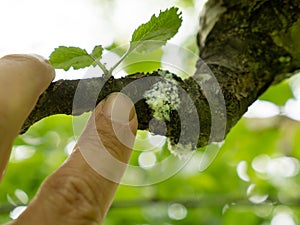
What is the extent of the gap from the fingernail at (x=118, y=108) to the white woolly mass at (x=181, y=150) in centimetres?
13

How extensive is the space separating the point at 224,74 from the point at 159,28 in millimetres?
186

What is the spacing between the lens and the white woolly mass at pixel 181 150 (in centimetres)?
109

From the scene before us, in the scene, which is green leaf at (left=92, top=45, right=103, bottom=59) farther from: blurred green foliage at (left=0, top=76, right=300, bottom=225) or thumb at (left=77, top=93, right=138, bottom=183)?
blurred green foliage at (left=0, top=76, right=300, bottom=225)

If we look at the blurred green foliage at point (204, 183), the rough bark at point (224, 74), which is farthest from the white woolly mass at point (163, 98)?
the blurred green foliage at point (204, 183)

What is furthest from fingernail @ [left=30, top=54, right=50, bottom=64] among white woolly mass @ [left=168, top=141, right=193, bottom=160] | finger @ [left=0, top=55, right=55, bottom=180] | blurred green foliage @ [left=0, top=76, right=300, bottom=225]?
blurred green foliage @ [left=0, top=76, right=300, bottom=225]

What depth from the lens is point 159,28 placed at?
1013 mm

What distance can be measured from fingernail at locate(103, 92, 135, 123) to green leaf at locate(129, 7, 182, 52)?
8 cm

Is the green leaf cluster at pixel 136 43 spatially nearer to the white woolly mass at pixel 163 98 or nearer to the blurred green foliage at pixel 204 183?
the white woolly mass at pixel 163 98

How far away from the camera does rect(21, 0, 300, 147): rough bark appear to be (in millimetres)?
986

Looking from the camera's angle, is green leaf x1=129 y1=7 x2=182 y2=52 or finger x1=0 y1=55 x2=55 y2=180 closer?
finger x1=0 y1=55 x2=55 y2=180

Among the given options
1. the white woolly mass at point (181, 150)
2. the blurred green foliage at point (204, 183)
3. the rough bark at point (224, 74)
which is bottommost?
the blurred green foliage at point (204, 183)

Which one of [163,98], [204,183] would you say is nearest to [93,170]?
[163,98]

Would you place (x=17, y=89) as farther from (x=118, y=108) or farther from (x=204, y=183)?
(x=204, y=183)

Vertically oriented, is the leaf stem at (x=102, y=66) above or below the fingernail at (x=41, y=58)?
below
